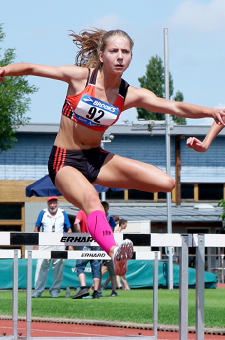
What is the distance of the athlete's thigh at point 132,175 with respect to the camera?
5039 millimetres

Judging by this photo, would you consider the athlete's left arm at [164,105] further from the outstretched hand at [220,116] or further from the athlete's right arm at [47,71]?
the athlete's right arm at [47,71]

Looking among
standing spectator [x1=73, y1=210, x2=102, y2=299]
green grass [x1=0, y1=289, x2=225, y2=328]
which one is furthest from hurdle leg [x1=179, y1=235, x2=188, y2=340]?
standing spectator [x1=73, y1=210, x2=102, y2=299]

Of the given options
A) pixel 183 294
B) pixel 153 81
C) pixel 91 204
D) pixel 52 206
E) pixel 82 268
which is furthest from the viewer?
pixel 153 81

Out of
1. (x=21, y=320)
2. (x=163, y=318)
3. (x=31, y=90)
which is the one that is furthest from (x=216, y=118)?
(x=31, y=90)

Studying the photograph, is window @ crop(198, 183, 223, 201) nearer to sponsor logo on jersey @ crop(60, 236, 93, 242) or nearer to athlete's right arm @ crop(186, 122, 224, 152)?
sponsor logo on jersey @ crop(60, 236, 93, 242)

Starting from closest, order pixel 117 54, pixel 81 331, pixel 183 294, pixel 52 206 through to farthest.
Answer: pixel 117 54 < pixel 183 294 < pixel 81 331 < pixel 52 206

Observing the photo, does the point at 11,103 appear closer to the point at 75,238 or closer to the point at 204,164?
the point at 204,164

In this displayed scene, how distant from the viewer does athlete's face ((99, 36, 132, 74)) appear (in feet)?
16.1

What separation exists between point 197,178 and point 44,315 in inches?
1001

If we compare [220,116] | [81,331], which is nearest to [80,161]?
[220,116]

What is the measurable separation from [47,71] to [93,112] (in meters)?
0.49

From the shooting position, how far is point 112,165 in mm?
5141

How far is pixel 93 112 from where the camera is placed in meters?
4.92

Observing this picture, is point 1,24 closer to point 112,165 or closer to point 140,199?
point 140,199
